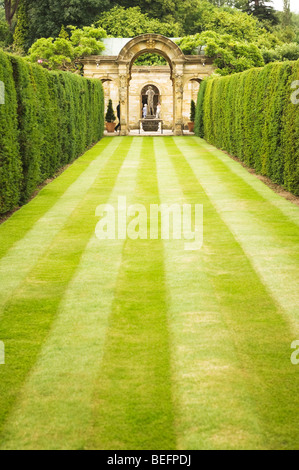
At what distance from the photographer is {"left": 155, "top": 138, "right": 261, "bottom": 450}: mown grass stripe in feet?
14.1

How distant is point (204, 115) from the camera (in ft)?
107

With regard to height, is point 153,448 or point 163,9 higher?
point 163,9

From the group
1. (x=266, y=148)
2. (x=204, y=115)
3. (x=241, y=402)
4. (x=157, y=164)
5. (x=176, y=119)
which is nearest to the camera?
(x=241, y=402)

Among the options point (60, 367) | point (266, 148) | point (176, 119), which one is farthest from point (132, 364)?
point (176, 119)

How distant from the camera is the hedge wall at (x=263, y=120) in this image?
47.1ft

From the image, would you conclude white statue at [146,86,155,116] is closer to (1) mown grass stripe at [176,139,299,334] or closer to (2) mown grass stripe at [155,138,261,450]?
(1) mown grass stripe at [176,139,299,334]

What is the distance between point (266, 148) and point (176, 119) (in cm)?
2127

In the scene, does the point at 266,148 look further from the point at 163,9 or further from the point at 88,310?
the point at 163,9

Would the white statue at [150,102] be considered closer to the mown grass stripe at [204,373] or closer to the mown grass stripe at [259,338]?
the mown grass stripe at [259,338]

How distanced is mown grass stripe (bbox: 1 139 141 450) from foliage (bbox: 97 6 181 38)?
51.0m

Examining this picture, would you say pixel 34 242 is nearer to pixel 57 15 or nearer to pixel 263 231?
pixel 263 231

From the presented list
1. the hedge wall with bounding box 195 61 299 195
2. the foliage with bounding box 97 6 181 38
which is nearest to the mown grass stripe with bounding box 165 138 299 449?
the hedge wall with bounding box 195 61 299 195

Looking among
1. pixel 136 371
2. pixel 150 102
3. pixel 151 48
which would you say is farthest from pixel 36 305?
pixel 150 102

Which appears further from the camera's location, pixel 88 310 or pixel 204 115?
pixel 204 115
